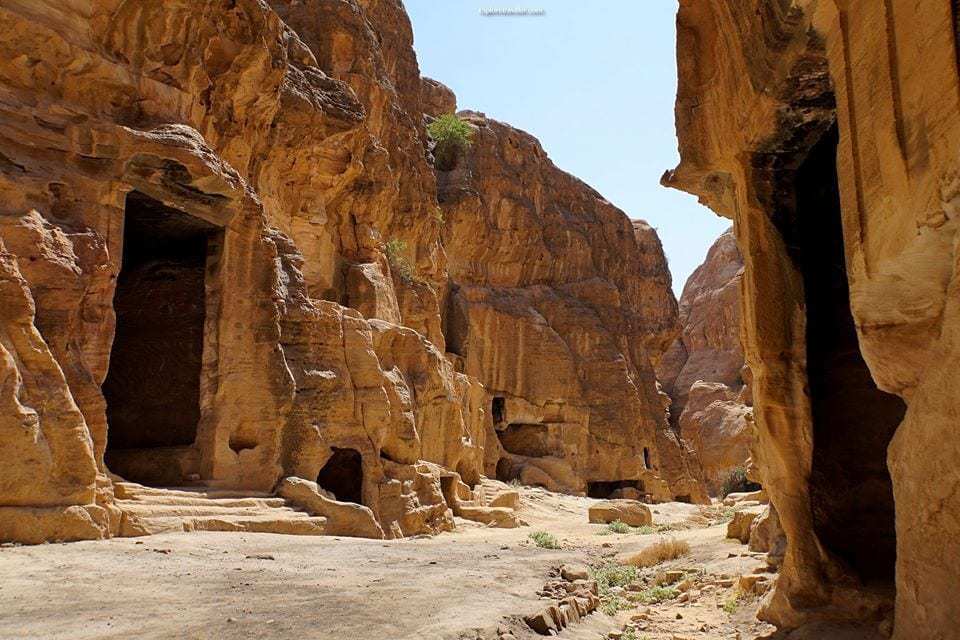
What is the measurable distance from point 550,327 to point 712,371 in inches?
806

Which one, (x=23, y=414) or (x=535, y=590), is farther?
(x=23, y=414)

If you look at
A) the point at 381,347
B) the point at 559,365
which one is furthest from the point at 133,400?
the point at 559,365

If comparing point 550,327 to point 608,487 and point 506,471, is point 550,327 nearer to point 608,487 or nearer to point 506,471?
point 506,471

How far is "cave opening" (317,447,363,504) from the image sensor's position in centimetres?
1741

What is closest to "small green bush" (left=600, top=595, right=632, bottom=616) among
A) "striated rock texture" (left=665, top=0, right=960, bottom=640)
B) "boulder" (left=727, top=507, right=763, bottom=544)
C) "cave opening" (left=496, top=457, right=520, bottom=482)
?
"striated rock texture" (left=665, top=0, right=960, bottom=640)

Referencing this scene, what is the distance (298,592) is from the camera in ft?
22.1

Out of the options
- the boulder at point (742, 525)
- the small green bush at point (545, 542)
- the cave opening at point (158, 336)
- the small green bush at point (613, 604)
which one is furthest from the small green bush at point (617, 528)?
the small green bush at point (613, 604)

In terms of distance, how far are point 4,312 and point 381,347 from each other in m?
10.5

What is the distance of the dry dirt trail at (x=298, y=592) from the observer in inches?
218

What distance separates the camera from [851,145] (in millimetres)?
5043

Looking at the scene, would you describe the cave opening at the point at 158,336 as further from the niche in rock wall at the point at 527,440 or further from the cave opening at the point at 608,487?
the cave opening at the point at 608,487

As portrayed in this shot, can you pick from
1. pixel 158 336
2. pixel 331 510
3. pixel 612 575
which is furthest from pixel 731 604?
pixel 158 336

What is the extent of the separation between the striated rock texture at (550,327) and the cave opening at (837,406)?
25.1 meters

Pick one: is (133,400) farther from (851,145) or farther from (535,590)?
(851,145)
